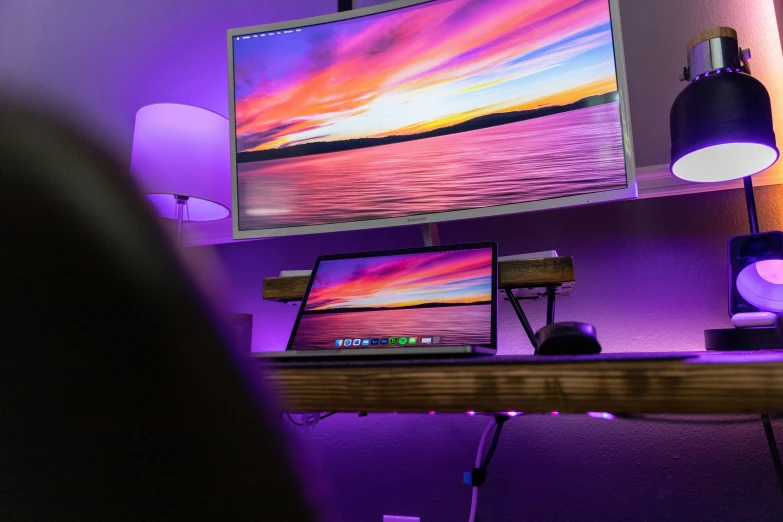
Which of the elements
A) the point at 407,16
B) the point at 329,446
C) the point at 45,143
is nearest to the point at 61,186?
the point at 45,143

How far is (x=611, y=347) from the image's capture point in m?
1.22

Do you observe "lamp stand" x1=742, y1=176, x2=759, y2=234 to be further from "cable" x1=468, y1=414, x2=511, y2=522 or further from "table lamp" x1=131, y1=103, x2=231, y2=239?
"table lamp" x1=131, y1=103, x2=231, y2=239

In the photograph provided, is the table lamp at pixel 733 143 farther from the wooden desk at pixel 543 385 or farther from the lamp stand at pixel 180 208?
the lamp stand at pixel 180 208

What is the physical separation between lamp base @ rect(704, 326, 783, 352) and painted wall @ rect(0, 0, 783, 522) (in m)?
0.27

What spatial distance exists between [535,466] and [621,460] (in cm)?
19

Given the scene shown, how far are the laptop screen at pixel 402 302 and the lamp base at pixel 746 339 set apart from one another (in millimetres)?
396

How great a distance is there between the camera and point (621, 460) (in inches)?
46.0

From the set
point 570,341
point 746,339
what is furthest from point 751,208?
point 570,341

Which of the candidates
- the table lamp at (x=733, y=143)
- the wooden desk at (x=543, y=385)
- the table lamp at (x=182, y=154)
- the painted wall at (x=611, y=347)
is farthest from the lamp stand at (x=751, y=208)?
the table lamp at (x=182, y=154)

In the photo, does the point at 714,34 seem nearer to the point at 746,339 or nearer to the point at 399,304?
the point at 746,339

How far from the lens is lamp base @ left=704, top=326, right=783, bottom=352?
855 millimetres

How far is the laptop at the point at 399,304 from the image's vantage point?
851 millimetres

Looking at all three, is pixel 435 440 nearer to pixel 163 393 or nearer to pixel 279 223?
pixel 279 223

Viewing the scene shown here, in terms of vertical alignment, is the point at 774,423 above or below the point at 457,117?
below
